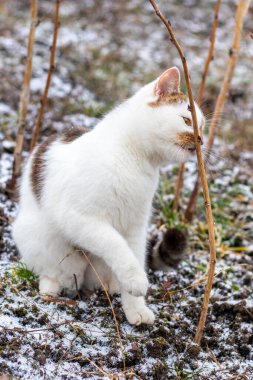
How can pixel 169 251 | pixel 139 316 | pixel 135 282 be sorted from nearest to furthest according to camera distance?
pixel 135 282
pixel 139 316
pixel 169 251

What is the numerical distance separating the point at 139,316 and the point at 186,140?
0.95m

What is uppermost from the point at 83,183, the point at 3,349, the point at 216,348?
the point at 83,183

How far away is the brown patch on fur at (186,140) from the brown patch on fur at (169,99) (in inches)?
7.2

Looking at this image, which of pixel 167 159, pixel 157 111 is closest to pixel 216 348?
pixel 167 159

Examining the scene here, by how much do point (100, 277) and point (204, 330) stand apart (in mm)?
649

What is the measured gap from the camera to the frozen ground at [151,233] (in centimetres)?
241

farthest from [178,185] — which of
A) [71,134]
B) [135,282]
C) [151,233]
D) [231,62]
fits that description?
[135,282]

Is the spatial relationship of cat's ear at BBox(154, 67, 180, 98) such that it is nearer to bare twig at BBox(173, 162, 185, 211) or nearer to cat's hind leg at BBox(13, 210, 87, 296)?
cat's hind leg at BBox(13, 210, 87, 296)

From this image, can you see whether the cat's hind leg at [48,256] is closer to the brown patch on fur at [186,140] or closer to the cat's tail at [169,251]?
the cat's tail at [169,251]

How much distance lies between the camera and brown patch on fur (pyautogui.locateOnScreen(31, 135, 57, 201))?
2938mm

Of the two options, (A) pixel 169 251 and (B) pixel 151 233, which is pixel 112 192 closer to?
(A) pixel 169 251

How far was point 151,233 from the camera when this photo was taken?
3912 millimetres

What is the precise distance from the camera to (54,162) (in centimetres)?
289

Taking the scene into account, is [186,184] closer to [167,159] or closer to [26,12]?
[167,159]
